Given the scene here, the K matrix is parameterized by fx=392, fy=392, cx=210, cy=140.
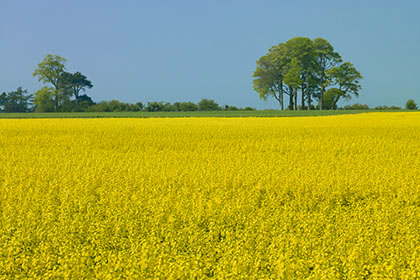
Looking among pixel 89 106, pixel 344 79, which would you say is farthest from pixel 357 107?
pixel 89 106

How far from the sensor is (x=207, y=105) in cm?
5444

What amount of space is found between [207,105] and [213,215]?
48.4m

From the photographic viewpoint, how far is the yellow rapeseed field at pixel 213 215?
4512mm

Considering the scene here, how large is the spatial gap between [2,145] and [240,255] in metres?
15.3

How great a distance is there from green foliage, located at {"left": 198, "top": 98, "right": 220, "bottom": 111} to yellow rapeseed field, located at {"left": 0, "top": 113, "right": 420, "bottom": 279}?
39564mm

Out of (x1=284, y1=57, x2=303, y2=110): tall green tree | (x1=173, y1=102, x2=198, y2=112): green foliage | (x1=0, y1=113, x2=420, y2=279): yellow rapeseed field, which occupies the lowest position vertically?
(x1=0, y1=113, x2=420, y2=279): yellow rapeseed field

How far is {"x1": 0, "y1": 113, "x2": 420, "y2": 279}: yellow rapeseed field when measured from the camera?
4.51 m

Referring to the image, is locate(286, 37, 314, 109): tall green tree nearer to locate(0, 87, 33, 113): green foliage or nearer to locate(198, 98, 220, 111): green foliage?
locate(198, 98, 220, 111): green foliage

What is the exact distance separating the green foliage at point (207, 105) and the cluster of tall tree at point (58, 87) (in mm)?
25261

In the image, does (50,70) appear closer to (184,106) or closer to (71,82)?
(71,82)

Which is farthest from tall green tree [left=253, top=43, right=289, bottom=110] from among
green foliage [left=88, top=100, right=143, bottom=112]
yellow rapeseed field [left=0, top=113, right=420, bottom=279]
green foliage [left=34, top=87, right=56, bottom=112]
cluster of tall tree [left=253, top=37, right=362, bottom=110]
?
yellow rapeseed field [left=0, top=113, right=420, bottom=279]

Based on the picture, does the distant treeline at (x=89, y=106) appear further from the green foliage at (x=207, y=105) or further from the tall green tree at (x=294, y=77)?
the tall green tree at (x=294, y=77)

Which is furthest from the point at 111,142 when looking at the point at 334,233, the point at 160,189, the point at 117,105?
the point at 117,105

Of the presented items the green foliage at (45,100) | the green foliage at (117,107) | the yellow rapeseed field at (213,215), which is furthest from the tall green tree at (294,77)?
the yellow rapeseed field at (213,215)
